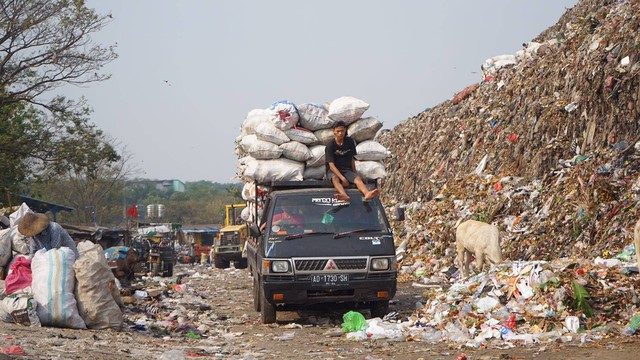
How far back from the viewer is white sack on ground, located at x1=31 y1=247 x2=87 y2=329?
930 centimetres

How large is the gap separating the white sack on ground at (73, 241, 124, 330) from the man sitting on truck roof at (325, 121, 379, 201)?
345 centimetres

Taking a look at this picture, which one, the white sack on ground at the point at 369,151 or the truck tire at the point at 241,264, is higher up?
the white sack on ground at the point at 369,151

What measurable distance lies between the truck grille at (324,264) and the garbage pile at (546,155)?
4142 millimetres

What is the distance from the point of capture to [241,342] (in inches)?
378

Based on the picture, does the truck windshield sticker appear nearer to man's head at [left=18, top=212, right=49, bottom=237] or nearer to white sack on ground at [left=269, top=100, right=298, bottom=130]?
white sack on ground at [left=269, top=100, right=298, bottom=130]

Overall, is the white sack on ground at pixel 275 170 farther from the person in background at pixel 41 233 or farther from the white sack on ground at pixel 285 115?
the person in background at pixel 41 233

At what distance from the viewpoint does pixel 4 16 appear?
Result: 26.3m

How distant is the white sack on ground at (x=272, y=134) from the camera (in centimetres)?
1320

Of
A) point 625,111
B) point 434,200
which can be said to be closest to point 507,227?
point 625,111

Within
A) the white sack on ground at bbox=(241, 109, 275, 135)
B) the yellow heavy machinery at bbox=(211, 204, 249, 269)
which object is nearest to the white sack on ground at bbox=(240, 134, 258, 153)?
the white sack on ground at bbox=(241, 109, 275, 135)

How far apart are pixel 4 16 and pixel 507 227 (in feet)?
59.8

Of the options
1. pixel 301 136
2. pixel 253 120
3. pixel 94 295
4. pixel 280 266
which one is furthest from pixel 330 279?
pixel 253 120

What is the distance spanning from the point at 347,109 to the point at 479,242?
2924mm

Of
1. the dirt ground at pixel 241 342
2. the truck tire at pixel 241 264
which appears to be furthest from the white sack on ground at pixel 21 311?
the truck tire at pixel 241 264
